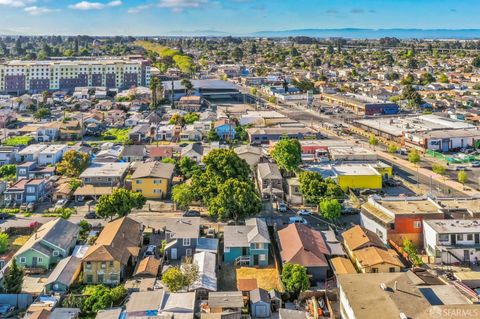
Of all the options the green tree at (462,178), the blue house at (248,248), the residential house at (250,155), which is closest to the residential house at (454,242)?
the blue house at (248,248)

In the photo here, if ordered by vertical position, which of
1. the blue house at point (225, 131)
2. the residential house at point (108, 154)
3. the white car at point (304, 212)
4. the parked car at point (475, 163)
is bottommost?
the white car at point (304, 212)

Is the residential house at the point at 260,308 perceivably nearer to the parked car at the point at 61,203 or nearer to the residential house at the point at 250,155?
the parked car at the point at 61,203

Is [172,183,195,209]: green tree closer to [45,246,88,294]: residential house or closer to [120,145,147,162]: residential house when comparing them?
[45,246,88,294]: residential house

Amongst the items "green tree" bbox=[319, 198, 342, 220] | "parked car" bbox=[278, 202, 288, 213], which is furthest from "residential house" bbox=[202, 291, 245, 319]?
"parked car" bbox=[278, 202, 288, 213]

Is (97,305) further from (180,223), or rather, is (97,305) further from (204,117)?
(204,117)

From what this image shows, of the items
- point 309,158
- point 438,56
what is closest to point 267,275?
point 309,158
